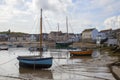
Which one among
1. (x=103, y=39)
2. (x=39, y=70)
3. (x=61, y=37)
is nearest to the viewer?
(x=39, y=70)

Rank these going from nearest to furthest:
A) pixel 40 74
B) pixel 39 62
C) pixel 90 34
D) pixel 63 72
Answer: pixel 40 74 < pixel 63 72 < pixel 39 62 < pixel 90 34

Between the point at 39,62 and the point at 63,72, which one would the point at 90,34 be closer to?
the point at 39,62

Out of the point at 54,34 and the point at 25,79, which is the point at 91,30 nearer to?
the point at 54,34

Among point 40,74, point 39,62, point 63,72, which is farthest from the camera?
point 39,62

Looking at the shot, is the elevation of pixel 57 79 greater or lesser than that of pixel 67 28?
lesser

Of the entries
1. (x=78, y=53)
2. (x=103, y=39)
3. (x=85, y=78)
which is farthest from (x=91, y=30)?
(x=85, y=78)

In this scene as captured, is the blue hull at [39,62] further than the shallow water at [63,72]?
Yes

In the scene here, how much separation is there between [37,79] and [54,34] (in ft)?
545

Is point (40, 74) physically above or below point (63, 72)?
below

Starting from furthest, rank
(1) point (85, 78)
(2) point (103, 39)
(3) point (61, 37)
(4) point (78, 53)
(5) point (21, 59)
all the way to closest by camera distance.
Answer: (3) point (61, 37) → (2) point (103, 39) → (4) point (78, 53) → (5) point (21, 59) → (1) point (85, 78)

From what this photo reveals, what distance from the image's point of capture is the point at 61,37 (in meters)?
175

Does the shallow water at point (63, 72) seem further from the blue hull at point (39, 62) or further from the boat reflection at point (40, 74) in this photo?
the blue hull at point (39, 62)

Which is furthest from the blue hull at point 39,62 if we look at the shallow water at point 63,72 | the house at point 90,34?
the house at point 90,34

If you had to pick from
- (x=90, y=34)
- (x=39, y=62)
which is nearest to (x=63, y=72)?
(x=39, y=62)
